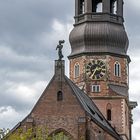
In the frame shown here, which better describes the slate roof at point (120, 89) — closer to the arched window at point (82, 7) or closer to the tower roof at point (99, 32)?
the tower roof at point (99, 32)

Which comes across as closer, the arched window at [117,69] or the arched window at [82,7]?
the arched window at [117,69]

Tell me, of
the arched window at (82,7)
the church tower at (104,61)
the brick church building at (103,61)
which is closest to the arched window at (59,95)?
the brick church building at (103,61)

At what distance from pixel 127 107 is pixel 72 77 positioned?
7.17 metres

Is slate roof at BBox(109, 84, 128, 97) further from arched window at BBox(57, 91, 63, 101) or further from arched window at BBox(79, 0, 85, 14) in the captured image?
arched window at BBox(57, 91, 63, 101)

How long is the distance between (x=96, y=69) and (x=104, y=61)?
127 centimetres

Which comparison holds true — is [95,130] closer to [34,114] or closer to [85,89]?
[34,114]

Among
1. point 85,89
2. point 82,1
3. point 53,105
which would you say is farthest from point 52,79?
point 82,1

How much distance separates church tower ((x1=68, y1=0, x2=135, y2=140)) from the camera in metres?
96.1

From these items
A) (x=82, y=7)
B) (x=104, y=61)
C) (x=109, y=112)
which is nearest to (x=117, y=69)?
(x=104, y=61)

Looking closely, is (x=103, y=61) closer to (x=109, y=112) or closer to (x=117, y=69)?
(x=117, y=69)

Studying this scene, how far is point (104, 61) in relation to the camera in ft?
318

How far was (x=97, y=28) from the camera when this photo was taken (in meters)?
97.9

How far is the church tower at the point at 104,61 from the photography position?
96.1 m

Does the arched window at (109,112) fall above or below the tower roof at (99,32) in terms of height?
below
